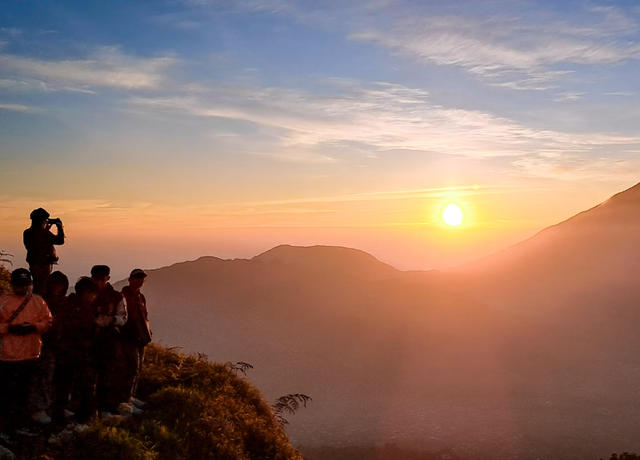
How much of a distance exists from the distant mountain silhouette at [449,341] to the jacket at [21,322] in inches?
3285

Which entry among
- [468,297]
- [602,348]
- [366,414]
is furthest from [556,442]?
[468,297]

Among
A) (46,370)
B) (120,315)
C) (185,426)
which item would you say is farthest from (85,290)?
(185,426)

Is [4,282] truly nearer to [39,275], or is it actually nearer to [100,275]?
[39,275]

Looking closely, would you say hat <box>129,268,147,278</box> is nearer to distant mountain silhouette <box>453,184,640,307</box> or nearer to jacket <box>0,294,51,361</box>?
jacket <box>0,294,51,361</box>

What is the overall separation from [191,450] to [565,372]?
399ft

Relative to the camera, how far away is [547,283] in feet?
562

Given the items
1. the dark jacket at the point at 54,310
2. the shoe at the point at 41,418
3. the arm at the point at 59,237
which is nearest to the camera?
the shoe at the point at 41,418

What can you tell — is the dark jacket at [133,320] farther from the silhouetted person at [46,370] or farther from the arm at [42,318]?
the arm at [42,318]

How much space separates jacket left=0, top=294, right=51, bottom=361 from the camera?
894 centimetres

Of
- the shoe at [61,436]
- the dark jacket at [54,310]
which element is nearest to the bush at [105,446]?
the shoe at [61,436]

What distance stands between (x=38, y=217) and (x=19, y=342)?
369cm

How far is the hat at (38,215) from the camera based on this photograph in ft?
38.9

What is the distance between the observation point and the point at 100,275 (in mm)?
10109

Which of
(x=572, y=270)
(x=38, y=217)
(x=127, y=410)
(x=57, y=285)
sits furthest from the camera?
(x=572, y=270)
